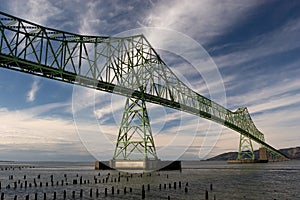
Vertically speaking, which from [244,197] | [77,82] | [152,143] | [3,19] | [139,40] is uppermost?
[139,40]

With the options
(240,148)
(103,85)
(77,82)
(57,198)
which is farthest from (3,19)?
(240,148)

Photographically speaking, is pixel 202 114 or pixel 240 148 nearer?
pixel 202 114

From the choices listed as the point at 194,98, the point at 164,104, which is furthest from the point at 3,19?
the point at 194,98

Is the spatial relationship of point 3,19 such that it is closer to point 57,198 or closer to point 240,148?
point 57,198

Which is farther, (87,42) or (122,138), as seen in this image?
(122,138)

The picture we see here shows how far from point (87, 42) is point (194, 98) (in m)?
49.3

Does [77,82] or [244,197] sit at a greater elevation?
[77,82]

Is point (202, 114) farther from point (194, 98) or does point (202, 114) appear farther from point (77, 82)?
point (77, 82)

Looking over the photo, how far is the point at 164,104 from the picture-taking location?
75.9 meters

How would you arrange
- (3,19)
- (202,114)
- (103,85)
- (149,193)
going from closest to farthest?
1. (149,193)
2. (3,19)
3. (103,85)
4. (202,114)

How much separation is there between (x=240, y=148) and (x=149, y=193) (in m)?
127

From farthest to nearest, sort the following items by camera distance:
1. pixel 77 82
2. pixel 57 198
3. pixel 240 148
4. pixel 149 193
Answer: pixel 240 148
pixel 77 82
pixel 149 193
pixel 57 198

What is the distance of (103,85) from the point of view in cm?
5753

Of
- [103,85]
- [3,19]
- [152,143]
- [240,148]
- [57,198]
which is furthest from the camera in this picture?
[240,148]
